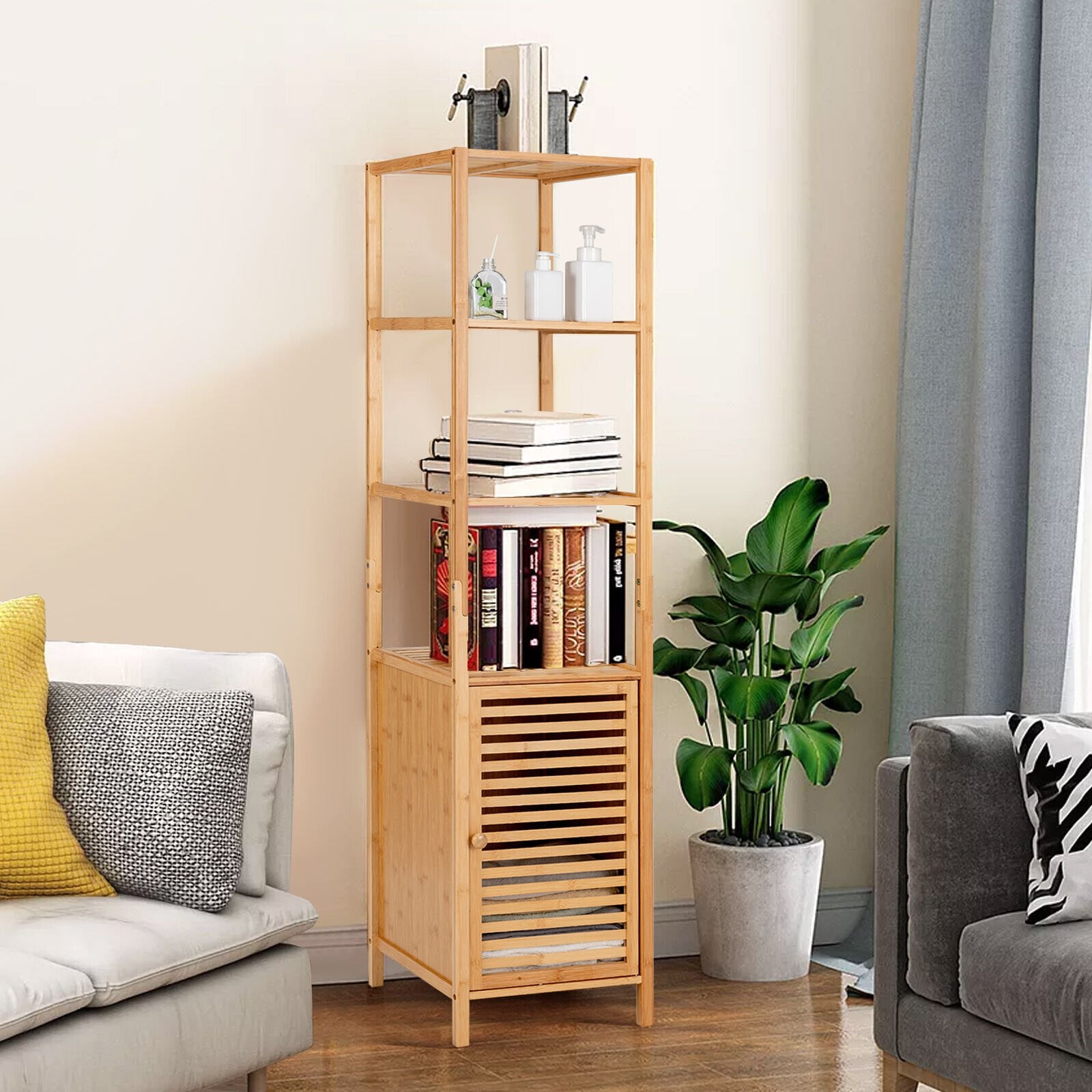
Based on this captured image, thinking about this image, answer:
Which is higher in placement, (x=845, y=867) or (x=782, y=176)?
(x=782, y=176)

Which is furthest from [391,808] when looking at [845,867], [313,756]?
[845,867]

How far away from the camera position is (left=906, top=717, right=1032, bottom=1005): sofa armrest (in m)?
2.66

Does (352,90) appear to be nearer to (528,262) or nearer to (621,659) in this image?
(528,262)

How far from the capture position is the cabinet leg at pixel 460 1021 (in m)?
3.21

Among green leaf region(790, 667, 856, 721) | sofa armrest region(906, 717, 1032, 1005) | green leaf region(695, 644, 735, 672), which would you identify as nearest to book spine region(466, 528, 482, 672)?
green leaf region(695, 644, 735, 672)

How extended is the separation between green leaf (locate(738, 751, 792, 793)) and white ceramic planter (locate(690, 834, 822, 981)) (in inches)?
5.4

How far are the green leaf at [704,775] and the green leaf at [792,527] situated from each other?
1.38ft

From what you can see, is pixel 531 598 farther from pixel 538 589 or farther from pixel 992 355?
pixel 992 355

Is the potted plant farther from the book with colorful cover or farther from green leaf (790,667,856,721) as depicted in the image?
the book with colorful cover

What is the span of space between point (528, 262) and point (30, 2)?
1162 millimetres

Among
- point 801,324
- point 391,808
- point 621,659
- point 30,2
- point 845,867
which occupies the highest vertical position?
point 30,2

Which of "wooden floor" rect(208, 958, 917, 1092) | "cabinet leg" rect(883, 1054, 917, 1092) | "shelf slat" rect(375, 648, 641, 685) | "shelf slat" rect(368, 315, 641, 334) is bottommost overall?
"wooden floor" rect(208, 958, 917, 1092)

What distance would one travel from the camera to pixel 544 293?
131 inches

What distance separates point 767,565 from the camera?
366 cm
